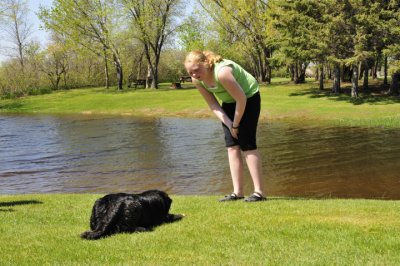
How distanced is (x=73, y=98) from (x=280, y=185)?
4190 cm

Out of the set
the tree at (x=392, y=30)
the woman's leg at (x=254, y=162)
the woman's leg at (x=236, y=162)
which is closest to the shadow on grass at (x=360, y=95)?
the tree at (x=392, y=30)

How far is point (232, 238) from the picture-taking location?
5.14m

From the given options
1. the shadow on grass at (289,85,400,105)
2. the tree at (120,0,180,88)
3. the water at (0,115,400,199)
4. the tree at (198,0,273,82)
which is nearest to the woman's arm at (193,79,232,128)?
the water at (0,115,400,199)

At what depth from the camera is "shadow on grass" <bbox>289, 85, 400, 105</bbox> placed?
32438mm

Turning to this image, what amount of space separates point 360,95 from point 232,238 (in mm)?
34093

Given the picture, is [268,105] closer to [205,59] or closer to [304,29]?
[304,29]

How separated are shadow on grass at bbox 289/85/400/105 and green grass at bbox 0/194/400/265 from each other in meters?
27.3

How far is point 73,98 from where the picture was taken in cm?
5019

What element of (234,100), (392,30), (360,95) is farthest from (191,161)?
(360,95)

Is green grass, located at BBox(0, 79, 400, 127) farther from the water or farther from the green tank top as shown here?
the green tank top

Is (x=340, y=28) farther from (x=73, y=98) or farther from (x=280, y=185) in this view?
(x=73, y=98)

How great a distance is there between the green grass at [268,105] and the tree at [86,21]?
6.76 metres

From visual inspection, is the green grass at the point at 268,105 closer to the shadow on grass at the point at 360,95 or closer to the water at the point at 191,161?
the shadow on grass at the point at 360,95

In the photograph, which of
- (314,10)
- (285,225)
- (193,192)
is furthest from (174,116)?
(285,225)
